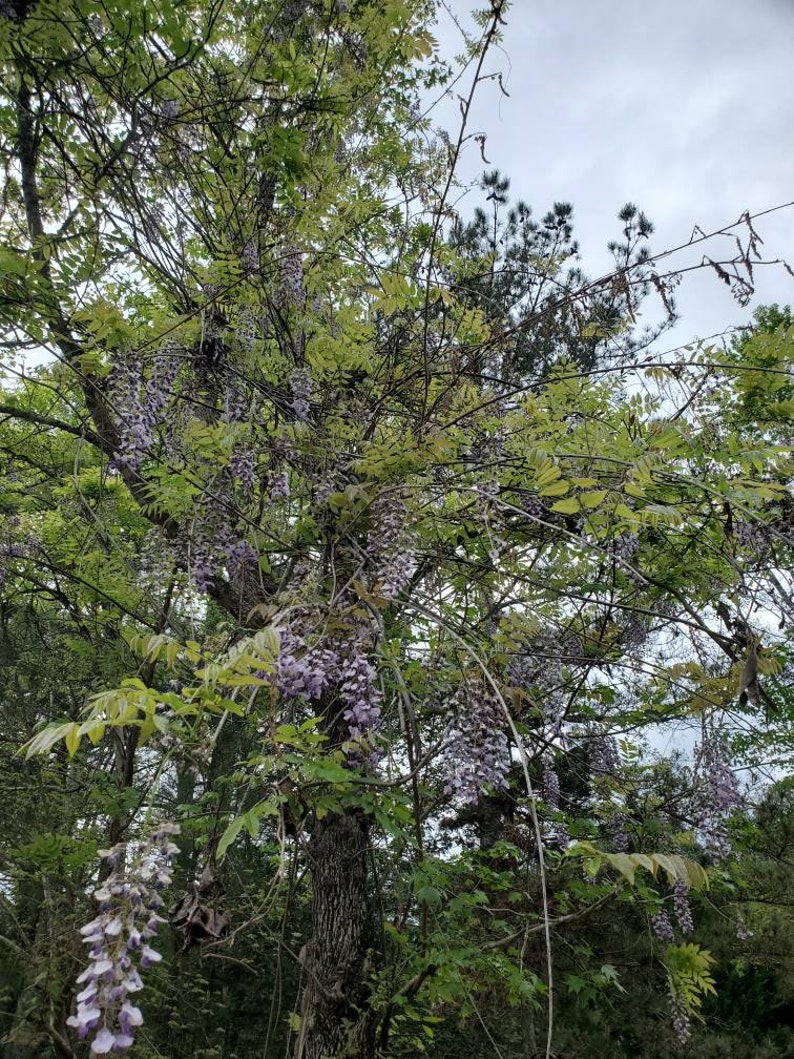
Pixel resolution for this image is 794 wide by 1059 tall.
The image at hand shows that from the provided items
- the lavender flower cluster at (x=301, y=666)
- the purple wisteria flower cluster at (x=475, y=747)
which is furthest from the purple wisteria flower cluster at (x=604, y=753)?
the lavender flower cluster at (x=301, y=666)

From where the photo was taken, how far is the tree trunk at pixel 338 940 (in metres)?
3.33

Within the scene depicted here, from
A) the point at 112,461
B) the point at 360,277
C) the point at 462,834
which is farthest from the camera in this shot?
the point at 462,834

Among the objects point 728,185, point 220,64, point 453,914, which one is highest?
point 220,64

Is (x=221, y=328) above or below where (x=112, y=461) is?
above

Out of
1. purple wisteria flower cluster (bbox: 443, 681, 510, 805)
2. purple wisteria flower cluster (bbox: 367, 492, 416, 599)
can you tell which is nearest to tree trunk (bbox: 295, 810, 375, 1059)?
purple wisteria flower cluster (bbox: 443, 681, 510, 805)

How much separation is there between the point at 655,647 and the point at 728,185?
412cm

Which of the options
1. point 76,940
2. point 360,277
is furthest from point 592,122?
point 76,940

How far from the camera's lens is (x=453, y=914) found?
140 inches

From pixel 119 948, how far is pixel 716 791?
3.28m

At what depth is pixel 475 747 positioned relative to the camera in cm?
255

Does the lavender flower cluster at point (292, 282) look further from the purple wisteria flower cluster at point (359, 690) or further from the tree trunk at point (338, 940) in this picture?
the tree trunk at point (338, 940)

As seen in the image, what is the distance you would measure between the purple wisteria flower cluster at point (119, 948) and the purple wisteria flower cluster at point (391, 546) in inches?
52.9

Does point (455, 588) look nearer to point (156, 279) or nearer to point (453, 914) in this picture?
point (453, 914)

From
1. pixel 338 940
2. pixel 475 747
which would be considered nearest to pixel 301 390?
pixel 475 747
